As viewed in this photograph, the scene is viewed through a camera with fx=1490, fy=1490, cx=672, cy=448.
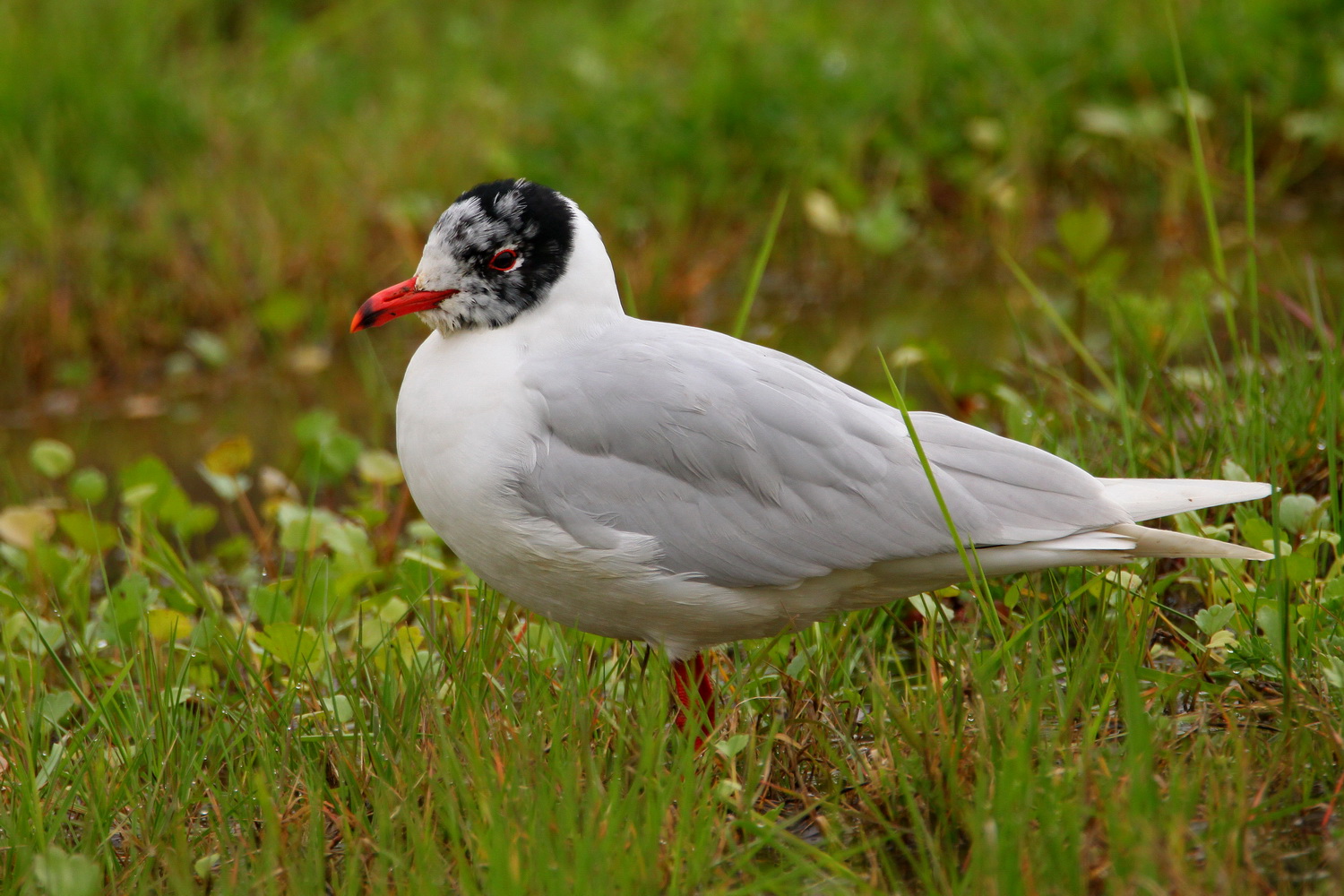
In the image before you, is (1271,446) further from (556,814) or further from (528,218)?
(556,814)

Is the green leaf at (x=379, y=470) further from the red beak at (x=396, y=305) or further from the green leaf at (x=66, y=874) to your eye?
the green leaf at (x=66, y=874)

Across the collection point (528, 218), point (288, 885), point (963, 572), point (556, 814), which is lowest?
point (288, 885)

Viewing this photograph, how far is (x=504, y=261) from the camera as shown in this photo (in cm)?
295

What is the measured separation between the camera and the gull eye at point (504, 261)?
2.94 metres

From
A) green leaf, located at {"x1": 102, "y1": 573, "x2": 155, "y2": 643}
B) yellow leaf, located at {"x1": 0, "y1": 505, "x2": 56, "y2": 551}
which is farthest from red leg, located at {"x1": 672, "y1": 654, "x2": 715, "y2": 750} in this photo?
yellow leaf, located at {"x1": 0, "y1": 505, "x2": 56, "y2": 551}

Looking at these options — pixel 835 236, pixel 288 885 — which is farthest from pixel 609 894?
pixel 835 236

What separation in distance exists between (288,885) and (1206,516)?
86.7 inches

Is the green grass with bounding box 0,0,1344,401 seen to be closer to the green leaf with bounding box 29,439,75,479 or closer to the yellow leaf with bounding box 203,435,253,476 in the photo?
the green leaf with bounding box 29,439,75,479

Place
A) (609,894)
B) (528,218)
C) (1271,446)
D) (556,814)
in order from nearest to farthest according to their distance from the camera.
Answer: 1. (609,894)
2. (556,814)
3. (528,218)
4. (1271,446)

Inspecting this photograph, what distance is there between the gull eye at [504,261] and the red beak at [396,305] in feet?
0.32

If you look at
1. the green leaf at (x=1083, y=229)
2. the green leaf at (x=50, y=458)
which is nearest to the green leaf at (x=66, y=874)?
the green leaf at (x=50, y=458)

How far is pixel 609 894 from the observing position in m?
2.11

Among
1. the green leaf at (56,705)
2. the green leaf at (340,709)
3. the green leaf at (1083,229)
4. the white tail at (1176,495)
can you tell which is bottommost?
the green leaf at (56,705)

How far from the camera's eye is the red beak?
2.94m
